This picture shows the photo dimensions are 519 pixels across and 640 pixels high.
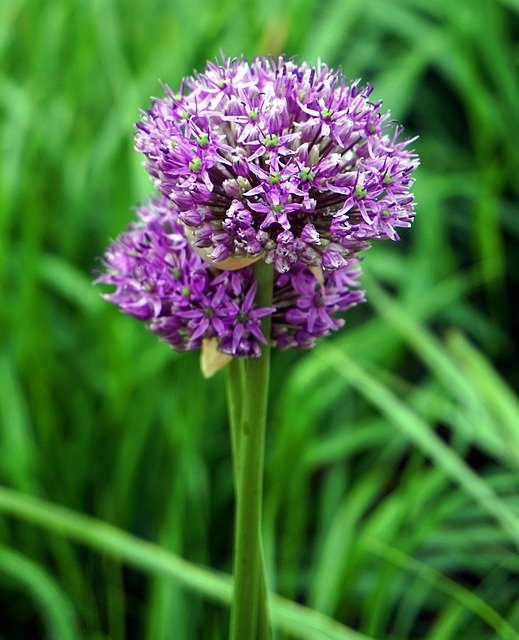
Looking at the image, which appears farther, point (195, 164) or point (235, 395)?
point (235, 395)

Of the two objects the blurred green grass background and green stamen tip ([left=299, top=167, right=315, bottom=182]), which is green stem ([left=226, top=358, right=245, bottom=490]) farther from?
the blurred green grass background

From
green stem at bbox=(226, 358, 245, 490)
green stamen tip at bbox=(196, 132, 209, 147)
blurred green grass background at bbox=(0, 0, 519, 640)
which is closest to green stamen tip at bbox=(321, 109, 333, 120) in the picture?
green stamen tip at bbox=(196, 132, 209, 147)

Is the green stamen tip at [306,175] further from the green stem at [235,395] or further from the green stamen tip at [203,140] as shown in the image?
the green stem at [235,395]

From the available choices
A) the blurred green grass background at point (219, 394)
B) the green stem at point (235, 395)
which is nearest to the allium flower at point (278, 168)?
the green stem at point (235, 395)

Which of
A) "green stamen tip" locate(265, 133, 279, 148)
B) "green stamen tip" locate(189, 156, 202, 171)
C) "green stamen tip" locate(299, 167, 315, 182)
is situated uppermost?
"green stamen tip" locate(265, 133, 279, 148)

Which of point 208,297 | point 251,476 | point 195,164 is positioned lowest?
point 251,476

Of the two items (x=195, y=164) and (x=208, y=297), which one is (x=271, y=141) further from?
(x=208, y=297)

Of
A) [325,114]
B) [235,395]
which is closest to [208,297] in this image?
[235,395]

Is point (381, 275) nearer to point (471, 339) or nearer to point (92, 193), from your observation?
point (471, 339)
